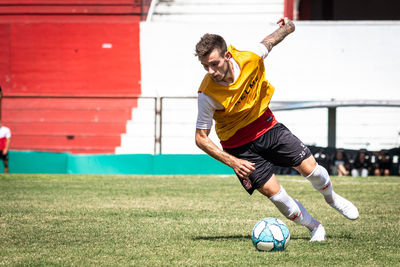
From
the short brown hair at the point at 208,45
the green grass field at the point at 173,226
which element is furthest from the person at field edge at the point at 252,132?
the green grass field at the point at 173,226

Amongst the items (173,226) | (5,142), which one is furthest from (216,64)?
(5,142)

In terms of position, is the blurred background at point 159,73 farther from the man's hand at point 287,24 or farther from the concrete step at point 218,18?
the man's hand at point 287,24

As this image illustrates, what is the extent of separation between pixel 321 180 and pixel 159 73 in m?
13.4

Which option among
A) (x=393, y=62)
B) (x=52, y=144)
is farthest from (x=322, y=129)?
(x=52, y=144)

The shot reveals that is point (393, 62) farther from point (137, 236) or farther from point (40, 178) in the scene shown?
point (137, 236)

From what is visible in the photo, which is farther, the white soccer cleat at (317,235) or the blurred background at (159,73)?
the blurred background at (159,73)

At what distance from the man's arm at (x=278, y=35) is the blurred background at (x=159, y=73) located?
33.2 ft

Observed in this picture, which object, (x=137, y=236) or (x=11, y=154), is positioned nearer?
(x=137, y=236)

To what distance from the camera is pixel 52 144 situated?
17.7 metres

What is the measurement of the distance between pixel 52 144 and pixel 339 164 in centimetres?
708

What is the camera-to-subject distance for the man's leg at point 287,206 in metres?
5.73

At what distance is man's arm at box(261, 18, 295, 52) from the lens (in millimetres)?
6141

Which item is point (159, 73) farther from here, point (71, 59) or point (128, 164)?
point (128, 164)

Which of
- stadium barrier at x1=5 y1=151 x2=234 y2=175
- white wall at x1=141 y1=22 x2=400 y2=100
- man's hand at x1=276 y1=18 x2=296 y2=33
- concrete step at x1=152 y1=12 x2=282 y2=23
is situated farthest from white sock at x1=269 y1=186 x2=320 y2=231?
concrete step at x1=152 y1=12 x2=282 y2=23
